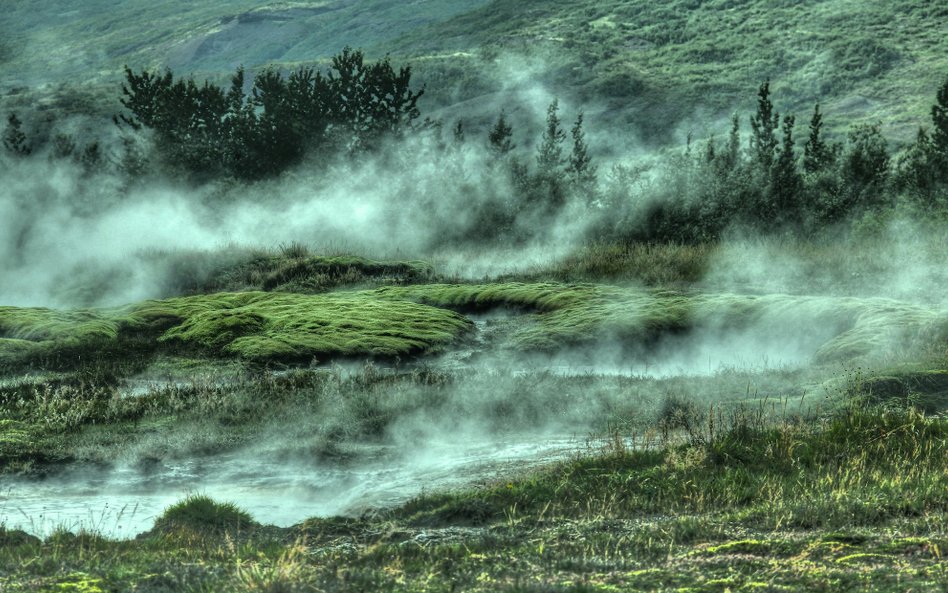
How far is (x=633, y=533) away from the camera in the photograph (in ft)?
26.5

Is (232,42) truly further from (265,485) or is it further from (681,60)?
(265,485)

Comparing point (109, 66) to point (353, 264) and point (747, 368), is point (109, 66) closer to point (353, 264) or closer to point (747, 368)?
point (353, 264)

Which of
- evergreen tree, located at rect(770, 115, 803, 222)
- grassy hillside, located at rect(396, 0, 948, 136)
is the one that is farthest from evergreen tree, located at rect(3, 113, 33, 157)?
evergreen tree, located at rect(770, 115, 803, 222)

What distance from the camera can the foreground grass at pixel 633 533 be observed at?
6.65 meters

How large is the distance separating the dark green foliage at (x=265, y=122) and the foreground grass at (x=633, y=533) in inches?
1913

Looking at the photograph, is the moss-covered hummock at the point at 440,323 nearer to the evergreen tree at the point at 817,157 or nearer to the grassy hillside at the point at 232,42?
the evergreen tree at the point at 817,157

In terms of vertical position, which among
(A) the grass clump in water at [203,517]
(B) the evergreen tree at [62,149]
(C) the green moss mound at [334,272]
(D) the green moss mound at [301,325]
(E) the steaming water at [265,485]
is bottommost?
(C) the green moss mound at [334,272]

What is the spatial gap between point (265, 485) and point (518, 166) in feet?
123

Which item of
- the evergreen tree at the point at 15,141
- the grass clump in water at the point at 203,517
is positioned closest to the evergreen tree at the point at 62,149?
the evergreen tree at the point at 15,141

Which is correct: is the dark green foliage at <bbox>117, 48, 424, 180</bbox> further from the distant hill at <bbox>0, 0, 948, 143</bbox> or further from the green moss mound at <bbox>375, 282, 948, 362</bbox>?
the green moss mound at <bbox>375, 282, 948, 362</bbox>

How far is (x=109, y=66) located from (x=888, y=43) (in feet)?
414

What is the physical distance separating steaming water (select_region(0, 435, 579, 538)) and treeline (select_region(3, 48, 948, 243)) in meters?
23.2

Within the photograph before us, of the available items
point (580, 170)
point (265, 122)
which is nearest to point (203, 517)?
point (580, 170)

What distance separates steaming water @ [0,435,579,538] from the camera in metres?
10.6
